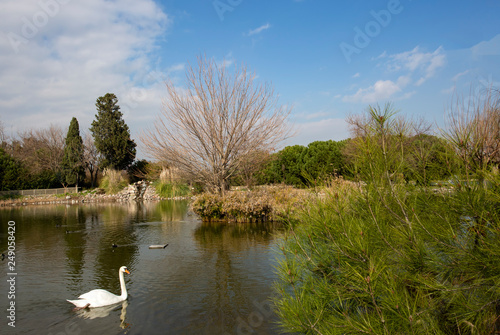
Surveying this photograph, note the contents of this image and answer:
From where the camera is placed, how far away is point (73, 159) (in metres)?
30.9

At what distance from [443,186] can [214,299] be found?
4105mm

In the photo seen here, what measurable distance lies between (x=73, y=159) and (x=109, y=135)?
13.5 feet

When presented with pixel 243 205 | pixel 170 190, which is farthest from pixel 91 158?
pixel 243 205

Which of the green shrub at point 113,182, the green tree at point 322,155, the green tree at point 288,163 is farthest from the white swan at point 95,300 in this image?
the green shrub at point 113,182

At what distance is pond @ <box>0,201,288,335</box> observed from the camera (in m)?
4.49

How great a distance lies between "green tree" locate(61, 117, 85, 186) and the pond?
69.4 ft

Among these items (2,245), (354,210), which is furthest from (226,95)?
(354,210)

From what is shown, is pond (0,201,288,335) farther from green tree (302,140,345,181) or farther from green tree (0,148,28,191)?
green tree (0,148,28,191)

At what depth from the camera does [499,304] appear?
6.84 ft

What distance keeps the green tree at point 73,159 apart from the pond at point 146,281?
21.1 meters

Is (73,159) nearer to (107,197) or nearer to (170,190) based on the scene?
(107,197)

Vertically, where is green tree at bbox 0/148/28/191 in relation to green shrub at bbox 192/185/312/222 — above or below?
above

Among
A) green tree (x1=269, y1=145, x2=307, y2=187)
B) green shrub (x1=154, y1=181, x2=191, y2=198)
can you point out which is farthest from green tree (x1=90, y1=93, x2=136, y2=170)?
green tree (x1=269, y1=145, x2=307, y2=187)

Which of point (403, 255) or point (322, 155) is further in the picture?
point (322, 155)
